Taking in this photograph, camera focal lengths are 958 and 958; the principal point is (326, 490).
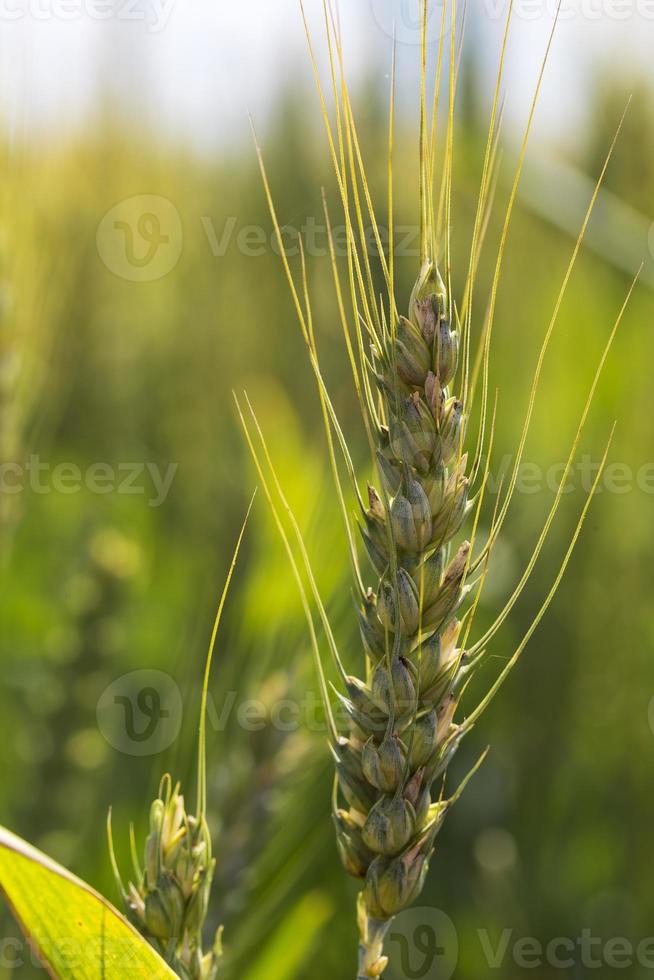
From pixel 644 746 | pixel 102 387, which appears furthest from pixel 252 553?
pixel 102 387

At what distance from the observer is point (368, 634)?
56cm

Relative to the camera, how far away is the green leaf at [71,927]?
465mm
